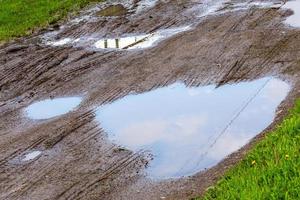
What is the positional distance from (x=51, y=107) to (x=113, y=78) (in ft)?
4.59

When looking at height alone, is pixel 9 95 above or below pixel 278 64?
below

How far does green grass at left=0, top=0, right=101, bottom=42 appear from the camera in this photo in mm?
15523

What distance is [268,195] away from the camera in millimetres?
5605

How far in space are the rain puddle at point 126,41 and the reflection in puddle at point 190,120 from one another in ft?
9.57

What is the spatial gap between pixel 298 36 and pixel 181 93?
10.2 feet

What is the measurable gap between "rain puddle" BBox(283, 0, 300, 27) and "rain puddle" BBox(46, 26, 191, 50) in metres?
2.26

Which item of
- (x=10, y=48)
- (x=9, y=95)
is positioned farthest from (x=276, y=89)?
(x=10, y=48)

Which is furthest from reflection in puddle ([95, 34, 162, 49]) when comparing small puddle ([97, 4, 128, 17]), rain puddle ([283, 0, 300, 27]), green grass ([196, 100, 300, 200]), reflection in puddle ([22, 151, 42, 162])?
green grass ([196, 100, 300, 200])

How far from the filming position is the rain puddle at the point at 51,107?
9680mm

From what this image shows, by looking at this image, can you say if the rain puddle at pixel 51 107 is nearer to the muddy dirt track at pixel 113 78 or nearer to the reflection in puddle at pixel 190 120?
the muddy dirt track at pixel 113 78

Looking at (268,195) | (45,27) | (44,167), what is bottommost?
(45,27)

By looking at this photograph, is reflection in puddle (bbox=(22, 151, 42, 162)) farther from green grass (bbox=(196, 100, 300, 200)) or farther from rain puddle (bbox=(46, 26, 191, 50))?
rain puddle (bbox=(46, 26, 191, 50))

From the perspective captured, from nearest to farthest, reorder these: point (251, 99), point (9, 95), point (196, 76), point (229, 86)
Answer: point (251, 99)
point (229, 86)
point (196, 76)
point (9, 95)

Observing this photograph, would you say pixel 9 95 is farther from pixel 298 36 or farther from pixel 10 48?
pixel 298 36
